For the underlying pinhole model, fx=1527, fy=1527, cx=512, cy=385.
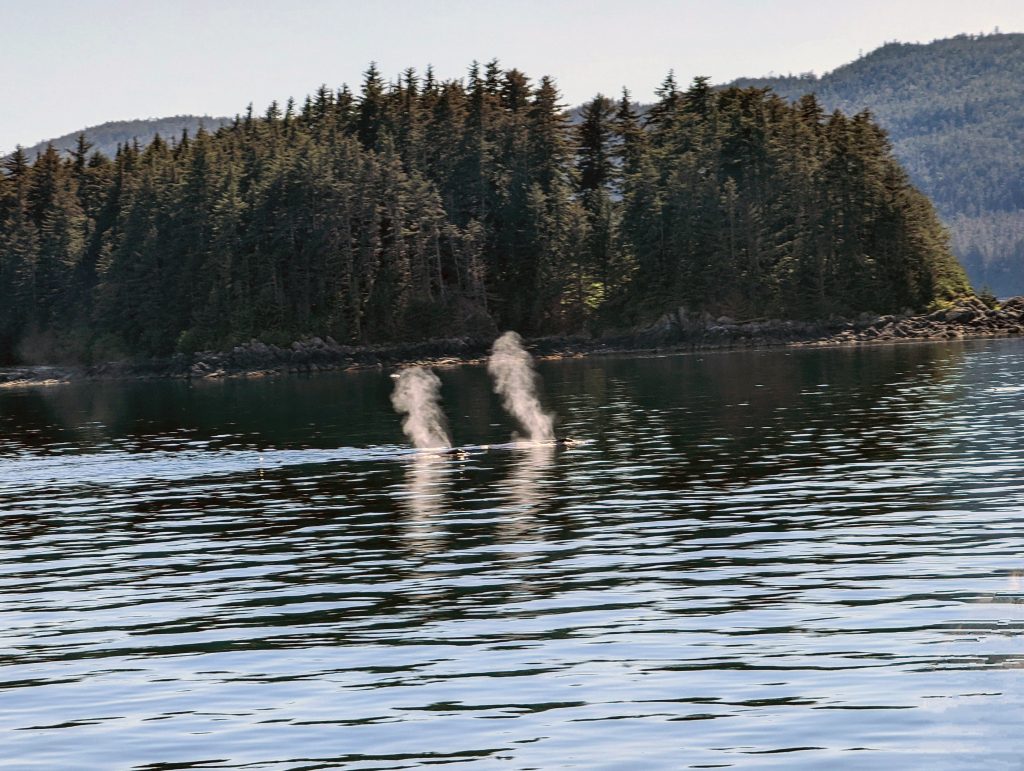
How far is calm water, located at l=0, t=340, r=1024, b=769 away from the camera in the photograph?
18.6 metres

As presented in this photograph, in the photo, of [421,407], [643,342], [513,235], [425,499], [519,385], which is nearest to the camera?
[425,499]

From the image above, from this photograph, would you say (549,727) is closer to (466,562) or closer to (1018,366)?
(466,562)

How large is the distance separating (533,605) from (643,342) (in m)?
138

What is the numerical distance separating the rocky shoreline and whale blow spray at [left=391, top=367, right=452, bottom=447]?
2040 cm

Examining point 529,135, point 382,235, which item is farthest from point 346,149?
point 529,135

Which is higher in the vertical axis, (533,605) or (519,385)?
(519,385)

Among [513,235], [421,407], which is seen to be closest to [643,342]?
[513,235]

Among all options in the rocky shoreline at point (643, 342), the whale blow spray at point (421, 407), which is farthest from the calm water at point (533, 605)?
the rocky shoreline at point (643, 342)

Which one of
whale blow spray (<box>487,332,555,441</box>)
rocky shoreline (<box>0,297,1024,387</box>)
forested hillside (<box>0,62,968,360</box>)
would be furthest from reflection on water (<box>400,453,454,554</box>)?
forested hillside (<box>0,62,968,360</box>)

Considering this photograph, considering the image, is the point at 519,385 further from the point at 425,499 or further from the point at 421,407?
the point at 425,499

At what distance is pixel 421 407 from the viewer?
9181cm

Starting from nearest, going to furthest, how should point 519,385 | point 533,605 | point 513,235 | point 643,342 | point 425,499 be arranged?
point 533,605, point 425,499, point 519,385, point 643,342, point 513,235

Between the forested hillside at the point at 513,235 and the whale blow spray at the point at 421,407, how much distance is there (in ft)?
111

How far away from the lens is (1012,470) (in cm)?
4369
